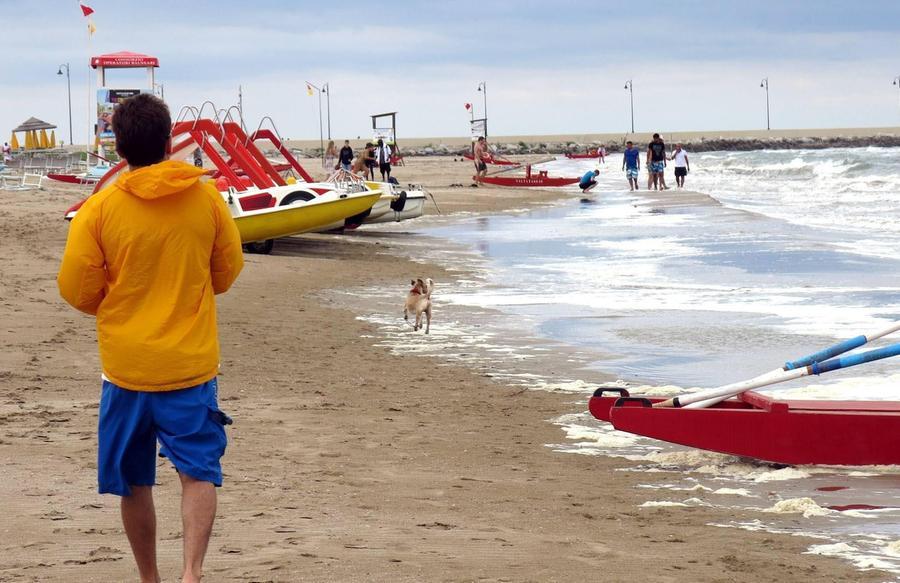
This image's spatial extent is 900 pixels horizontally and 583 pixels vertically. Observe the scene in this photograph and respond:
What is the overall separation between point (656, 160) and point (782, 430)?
3219 cm

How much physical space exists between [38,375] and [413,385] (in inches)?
104

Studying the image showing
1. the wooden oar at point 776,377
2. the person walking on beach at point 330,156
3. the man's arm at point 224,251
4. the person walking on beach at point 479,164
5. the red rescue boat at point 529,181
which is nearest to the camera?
the man's arm at point 224,251

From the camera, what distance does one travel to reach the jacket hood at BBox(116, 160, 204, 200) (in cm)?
393

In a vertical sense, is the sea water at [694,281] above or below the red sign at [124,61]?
below

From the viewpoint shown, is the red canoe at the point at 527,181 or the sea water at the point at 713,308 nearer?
the sea water at the point at 713,308

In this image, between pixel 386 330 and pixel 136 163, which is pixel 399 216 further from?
pixel 136 163

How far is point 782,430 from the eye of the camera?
6.86 m

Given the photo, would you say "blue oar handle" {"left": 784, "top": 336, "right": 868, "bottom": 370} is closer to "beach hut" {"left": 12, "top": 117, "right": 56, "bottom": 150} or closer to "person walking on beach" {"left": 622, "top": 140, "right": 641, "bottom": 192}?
"person walking on beach" {"left": 622, "top": 140, "right": 641, "bottom": 192}

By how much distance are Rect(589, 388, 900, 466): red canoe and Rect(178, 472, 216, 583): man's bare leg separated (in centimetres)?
344

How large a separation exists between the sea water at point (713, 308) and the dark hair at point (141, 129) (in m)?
3.09

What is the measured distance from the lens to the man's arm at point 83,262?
3.98 m

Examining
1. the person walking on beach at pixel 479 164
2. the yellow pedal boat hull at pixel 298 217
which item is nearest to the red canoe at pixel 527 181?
the person walking on beach at pixel 479 164

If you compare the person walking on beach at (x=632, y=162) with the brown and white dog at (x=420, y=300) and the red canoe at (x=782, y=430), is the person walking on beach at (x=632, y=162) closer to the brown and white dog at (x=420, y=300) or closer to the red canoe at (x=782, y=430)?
the brown and white dog at (x=420, y=300)

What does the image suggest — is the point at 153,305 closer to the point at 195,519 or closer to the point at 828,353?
the point at 195,519
